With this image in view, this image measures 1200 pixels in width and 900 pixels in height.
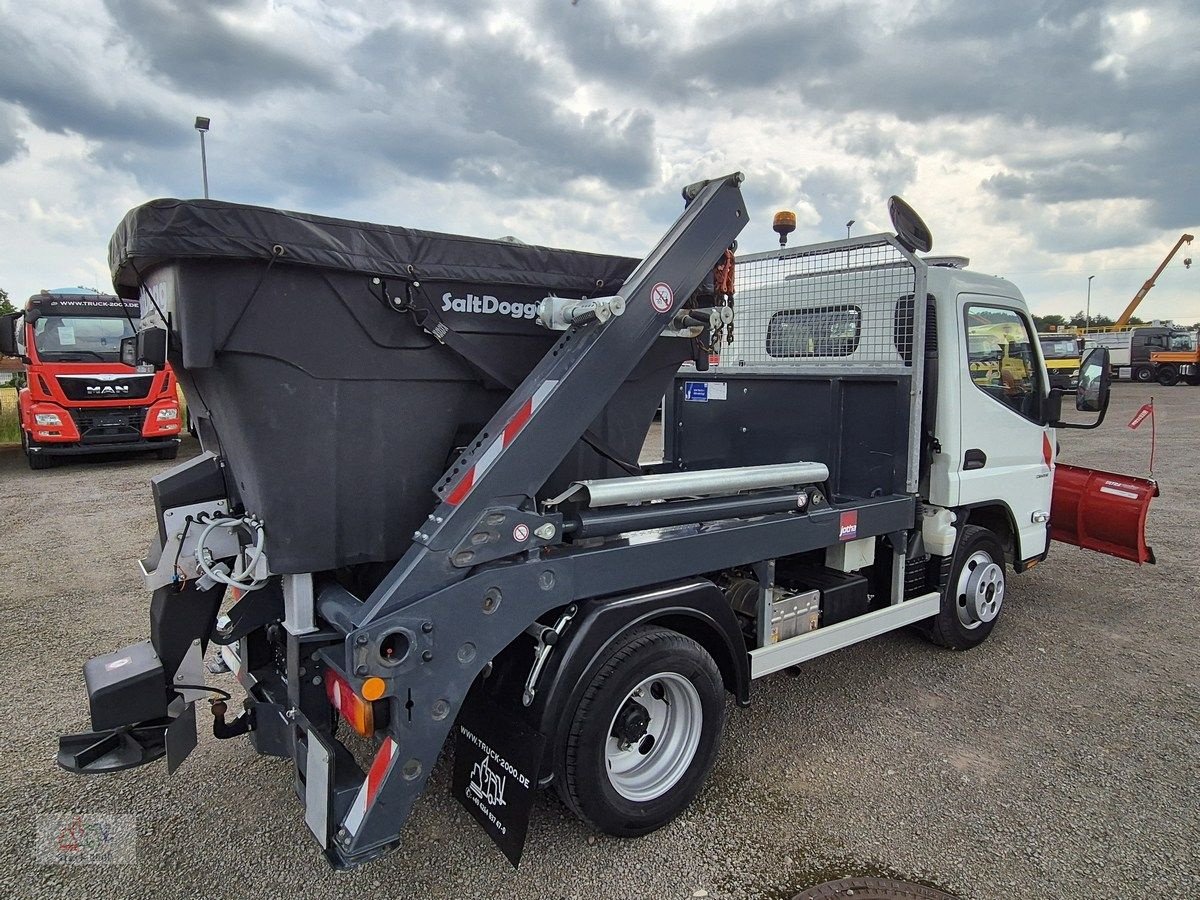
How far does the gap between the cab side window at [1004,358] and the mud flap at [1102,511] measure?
1188 millimetres

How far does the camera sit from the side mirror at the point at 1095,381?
457cm

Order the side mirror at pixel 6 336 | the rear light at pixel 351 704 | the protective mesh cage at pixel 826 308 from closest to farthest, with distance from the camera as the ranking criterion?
1. the rear light at pixel 351 704
2. the protective mesh cage at pixel 826 308
3. the side mirror at pixel 6 336

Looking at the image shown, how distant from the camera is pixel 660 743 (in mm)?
3135

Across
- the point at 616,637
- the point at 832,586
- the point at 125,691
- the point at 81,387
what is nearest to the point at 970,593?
the point at 832,586

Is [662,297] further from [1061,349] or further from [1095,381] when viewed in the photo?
[1061,349]

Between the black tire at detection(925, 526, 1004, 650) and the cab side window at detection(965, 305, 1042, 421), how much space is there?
34.5 inches

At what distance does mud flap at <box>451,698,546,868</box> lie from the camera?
257cm

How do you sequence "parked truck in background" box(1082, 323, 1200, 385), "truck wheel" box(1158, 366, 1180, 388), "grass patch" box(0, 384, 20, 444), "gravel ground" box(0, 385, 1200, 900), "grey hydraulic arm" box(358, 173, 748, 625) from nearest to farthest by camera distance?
"grey hydraulic arm" box(358, 173, 748, 625) < "gravel ground" box(0, 385, 1200, 900) < "grass patch" box(0, 384, 20, 444) < "parked truck in background" box(1082, 323, 1200, 385) < "truck wheel" box(1158, 366, 1180, 388)

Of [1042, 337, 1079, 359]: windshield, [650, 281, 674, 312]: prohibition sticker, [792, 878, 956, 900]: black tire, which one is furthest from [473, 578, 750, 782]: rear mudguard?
[1042, 337, 1079, 359]: windshield

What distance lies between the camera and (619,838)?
295 cm

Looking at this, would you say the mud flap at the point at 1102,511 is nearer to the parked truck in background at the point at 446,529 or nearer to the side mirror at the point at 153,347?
the parked truck in background at the point at 446,529

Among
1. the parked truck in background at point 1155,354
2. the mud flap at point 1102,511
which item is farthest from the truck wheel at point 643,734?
the parked truck in background at point 1155,354

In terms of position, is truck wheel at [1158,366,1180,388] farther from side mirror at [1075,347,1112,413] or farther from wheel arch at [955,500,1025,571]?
side mirror at [1075,347,1112,413]

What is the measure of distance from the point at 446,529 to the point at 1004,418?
3.76 m
